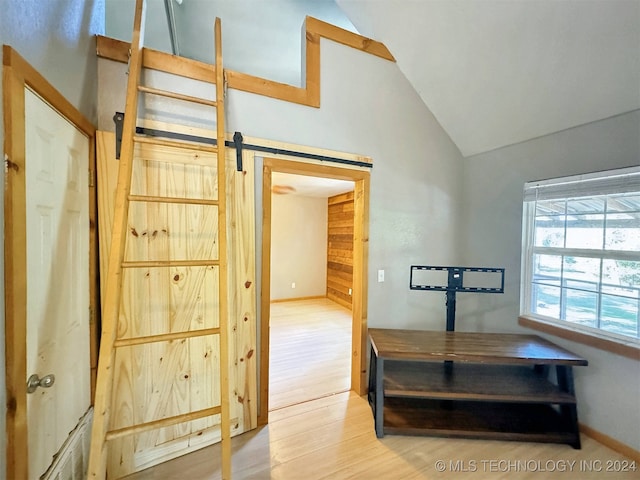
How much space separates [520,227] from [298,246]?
431 centimetres

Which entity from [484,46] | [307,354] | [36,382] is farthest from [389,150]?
[36,382]

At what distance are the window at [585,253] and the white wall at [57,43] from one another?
3.07 m

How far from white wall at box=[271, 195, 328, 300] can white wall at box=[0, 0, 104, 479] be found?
4.24 m

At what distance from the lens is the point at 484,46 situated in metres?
1.88

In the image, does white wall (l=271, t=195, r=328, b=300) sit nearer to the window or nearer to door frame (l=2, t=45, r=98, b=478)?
the window

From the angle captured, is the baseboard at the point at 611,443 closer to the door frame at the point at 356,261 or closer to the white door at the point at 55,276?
the door frame at the point at 356,261

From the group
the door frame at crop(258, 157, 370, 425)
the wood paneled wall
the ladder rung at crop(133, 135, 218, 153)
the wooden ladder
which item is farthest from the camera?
the wood paneled wall

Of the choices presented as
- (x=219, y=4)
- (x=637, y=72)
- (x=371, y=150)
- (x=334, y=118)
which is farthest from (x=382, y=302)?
(x=219, y=4)

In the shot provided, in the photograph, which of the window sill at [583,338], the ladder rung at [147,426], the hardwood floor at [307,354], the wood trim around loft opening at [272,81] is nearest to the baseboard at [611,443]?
the window sill at [583,338]

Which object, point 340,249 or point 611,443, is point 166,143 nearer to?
point 611,443

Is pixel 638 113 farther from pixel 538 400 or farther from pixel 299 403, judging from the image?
pixel 299 403

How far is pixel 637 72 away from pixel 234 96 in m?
2.43

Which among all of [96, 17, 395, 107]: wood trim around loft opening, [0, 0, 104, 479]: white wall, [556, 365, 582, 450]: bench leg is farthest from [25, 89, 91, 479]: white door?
[556, 365, 582, 450]: bench leg

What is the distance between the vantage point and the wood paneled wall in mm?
5422
